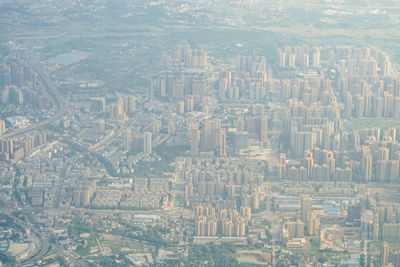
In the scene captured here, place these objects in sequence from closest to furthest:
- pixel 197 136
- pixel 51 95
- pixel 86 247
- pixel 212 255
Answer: pixel 212 255
pixel 86 247
pixel 197 136
pixel 51 95

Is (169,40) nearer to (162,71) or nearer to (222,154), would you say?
(162,71)

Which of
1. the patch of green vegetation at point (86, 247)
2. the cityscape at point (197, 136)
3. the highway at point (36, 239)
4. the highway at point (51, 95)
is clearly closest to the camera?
the highway at point (36, 239)

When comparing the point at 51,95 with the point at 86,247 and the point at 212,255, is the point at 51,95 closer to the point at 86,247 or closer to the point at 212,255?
the point at 86,247

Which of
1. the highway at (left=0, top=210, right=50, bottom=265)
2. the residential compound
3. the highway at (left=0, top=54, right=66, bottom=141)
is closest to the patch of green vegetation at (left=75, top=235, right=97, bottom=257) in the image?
the residential compound

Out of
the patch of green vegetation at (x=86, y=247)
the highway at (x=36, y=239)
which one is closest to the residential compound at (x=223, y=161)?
the patch of green vegetation at (x=86, y=247)

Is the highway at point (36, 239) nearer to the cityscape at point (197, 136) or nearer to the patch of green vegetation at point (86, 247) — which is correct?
the cityscape at point (197, 136)

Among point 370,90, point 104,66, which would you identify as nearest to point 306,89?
point 370,90

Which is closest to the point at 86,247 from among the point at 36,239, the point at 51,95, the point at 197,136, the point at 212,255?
the point at 36,239

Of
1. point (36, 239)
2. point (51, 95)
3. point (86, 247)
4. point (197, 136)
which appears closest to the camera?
point (86, 247)
